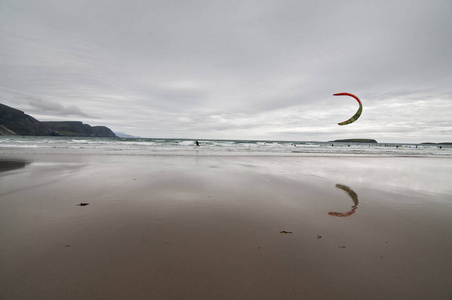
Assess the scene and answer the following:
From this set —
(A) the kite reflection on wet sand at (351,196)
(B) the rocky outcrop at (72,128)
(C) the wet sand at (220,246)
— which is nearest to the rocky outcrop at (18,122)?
(B) the rocky outcrop at (72,128)

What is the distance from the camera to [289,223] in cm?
361

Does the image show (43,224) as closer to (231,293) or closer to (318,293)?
(231,293)

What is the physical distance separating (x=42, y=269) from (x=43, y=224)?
1.63m

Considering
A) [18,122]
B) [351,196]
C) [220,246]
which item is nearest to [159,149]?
[351,196]

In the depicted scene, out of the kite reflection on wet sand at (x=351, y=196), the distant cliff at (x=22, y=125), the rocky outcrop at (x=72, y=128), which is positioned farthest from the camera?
the rocky outcrop at (x=72, y=128)

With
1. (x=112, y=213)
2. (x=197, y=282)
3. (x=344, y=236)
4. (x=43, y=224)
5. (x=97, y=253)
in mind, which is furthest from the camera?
(x=112, y=213)

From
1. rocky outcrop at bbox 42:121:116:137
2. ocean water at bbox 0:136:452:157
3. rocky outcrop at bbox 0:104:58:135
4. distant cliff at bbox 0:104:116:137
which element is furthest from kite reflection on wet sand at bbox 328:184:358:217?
rocky outcrop at bbox 42:121:116:137

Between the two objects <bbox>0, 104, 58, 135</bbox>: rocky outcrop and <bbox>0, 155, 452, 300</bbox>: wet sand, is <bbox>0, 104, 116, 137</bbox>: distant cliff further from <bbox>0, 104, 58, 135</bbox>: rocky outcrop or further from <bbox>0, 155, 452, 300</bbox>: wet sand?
<bbox>0, 155, 452, 300</bbox>: wet sand

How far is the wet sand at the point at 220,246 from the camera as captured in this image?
1982 mm

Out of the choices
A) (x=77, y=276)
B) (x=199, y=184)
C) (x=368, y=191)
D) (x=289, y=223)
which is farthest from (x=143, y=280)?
(x=368, y=191)

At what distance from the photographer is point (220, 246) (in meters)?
2.77

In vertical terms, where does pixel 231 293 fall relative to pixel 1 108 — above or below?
below

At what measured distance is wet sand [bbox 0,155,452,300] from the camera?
1982mm

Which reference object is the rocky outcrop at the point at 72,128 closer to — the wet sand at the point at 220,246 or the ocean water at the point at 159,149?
the ocean water at the point at 159,149
